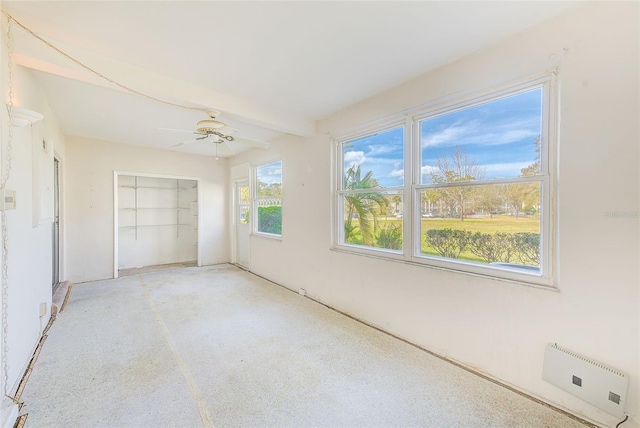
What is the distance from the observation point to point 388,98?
2857 millimetres

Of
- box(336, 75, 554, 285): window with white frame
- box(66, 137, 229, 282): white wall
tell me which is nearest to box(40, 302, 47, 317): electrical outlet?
box(66, 137, 229, 282): white wall

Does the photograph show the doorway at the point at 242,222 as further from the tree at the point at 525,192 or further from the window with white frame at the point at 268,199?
the tree at the point at 525,192

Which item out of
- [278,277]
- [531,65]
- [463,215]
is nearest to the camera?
[531,65]

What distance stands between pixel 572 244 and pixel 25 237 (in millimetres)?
4067

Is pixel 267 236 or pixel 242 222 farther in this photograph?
pixel 242 222

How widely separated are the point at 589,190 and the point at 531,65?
0.96 m

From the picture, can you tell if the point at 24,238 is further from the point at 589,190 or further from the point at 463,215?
the point at 589,190

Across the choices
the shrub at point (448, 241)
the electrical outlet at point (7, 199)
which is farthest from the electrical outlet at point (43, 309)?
the shrub at point (448, 241)

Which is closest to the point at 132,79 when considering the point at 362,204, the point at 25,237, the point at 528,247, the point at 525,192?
the point at 25,237

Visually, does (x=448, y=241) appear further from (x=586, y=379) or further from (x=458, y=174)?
(x=586, y=379)

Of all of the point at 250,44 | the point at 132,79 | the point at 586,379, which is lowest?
the point at 586,379

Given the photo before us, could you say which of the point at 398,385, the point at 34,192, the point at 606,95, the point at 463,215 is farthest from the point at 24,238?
the point at 606,95

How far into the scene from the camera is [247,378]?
209cm

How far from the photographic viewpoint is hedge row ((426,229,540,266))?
2.00 m
